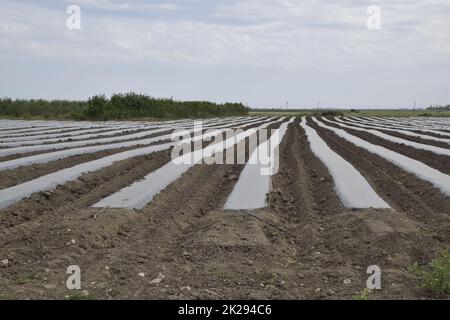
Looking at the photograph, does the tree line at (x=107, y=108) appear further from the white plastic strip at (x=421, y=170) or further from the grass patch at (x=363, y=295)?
the grass patch at (x=363, y=295)

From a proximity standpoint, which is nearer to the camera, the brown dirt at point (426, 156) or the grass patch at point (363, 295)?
the grass patch at point (363, 295)

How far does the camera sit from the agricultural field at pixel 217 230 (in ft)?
11.6

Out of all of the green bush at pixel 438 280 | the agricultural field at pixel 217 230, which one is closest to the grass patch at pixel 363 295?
the agricultural field at pixel 217 230

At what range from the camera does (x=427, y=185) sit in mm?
6875

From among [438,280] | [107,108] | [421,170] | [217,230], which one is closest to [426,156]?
[421,170]

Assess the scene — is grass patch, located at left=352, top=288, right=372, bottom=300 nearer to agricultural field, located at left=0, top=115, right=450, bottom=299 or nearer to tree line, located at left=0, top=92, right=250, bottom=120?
agricultural field, located at left=0, top=115, right=450, bottom=299

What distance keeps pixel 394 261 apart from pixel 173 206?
280cm

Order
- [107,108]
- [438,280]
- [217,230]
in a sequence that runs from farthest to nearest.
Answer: [107,108] → [217,230] → [438,280]

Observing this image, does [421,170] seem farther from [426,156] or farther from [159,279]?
[159,279]

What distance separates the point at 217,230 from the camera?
474 cm

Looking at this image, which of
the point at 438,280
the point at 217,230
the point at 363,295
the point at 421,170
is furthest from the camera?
the point at 421,170

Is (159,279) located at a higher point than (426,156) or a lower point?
lower
